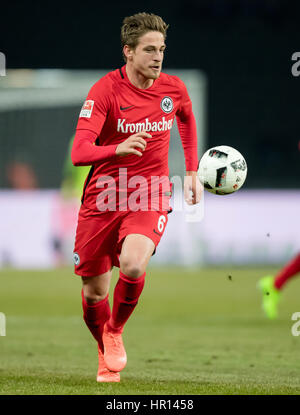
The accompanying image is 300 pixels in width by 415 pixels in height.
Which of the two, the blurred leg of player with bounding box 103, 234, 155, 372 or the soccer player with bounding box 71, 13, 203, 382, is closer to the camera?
the blurred leg of player with bounding box 103, 234, 155, 372

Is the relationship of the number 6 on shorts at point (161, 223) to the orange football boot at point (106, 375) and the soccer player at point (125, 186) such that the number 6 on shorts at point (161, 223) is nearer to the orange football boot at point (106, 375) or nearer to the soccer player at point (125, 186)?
the soccer player at point (125, 186)

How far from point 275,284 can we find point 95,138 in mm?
4321

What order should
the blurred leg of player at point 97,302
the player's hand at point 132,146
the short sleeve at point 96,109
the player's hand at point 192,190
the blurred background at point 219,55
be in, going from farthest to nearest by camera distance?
the blurred background at point 219,55
the player's hand at point 192,190
the blurred leg of player at point 97,302
the short sleeve at point 96,109
the player's hand at point 132,146

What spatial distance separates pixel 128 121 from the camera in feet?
17.5

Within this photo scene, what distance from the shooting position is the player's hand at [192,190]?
564 centimetres

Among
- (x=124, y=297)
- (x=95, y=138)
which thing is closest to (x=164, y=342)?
(x=124, y=297)

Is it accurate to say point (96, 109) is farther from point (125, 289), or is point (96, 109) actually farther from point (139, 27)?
point (125, 289)

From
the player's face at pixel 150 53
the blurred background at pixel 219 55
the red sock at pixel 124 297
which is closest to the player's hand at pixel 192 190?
the red sock at pixel 124 297

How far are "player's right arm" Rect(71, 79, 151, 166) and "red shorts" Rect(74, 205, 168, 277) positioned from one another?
45cm

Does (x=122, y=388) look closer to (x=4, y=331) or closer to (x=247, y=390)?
(x=247, y=390)

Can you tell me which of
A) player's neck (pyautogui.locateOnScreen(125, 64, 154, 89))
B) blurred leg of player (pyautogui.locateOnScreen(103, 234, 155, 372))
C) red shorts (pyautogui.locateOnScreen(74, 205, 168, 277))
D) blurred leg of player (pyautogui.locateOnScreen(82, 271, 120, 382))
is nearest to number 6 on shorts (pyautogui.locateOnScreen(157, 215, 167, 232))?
red shorts (pyautogui.locateOnScreen(74, 205, 168, 277))

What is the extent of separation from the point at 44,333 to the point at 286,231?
25.4 feet

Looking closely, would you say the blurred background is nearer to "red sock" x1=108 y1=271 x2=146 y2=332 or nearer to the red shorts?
the red shorts

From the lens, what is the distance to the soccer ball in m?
5.66
